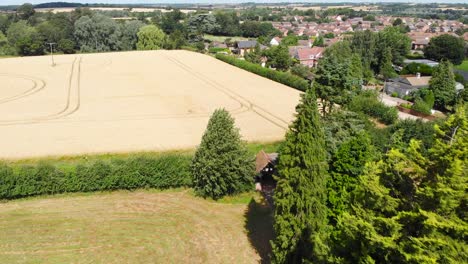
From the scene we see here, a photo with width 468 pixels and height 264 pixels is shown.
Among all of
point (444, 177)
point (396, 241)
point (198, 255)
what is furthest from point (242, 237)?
point (444, 177)

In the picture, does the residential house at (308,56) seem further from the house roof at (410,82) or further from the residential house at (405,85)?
the house roof at (410,82)

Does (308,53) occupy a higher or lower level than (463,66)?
higher

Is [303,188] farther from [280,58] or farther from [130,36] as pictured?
[130,36]

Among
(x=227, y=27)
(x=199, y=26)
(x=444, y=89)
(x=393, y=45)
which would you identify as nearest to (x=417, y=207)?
(x=444, y=89)

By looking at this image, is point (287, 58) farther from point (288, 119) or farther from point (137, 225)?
point (137, 225)

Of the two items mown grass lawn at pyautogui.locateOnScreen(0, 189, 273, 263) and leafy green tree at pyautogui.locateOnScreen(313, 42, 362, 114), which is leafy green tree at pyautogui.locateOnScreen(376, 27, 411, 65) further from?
mown grass lawn at pyautogui.locateOnScreen(0, 189, 273, 263)

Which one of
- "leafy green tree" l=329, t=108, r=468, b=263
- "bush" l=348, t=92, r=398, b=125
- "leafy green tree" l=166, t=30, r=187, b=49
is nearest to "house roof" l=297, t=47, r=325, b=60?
"leafy green tree" l=166, t=30, r=187, b=49
